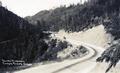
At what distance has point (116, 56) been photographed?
510 inches

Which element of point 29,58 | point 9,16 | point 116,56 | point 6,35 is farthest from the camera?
point 9,16

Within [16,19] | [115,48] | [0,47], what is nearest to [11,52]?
[0,47]

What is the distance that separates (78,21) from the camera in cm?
19925

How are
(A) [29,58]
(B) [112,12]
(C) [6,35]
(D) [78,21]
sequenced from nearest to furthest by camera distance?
(A) [29,58] → (C) [6,35] → (B) [112,12] → (D) [78,21]

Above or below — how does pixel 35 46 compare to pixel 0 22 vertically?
below

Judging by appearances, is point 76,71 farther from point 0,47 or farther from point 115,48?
point 0,47

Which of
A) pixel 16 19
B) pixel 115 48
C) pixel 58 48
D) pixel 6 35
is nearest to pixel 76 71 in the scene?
pixel 115 48

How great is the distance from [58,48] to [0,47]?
32440mm

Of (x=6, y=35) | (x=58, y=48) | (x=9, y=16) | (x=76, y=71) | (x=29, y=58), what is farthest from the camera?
(x=9, y=16)

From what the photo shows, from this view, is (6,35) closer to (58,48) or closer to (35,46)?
(35,46)

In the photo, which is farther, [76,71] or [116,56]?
[76,71]

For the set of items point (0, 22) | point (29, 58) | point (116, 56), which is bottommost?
point (29, 58)

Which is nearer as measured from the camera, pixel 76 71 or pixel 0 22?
pixel 76 71

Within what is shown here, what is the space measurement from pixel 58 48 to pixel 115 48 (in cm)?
6323
